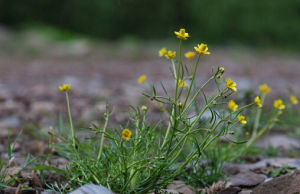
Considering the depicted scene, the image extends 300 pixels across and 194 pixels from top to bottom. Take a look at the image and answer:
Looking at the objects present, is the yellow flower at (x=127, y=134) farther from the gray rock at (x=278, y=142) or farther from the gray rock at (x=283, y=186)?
the gray rock at (x=278, y=142)

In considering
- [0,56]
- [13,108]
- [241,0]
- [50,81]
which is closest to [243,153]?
[13,108]

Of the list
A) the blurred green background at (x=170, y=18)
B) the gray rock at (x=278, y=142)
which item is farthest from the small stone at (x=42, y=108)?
the blurred green background at (x=170, y=18)

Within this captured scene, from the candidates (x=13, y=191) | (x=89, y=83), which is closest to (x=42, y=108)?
(x=89, y=83)

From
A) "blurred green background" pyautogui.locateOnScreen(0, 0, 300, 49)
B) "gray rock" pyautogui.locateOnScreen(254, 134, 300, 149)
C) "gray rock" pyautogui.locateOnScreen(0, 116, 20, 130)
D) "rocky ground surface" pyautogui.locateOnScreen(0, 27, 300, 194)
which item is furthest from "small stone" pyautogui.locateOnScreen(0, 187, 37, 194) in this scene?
"blurred green background" pyautogui.locateOnScreen(0, 0, 300, 49)

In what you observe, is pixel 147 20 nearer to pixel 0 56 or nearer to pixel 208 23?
pixel 208 23

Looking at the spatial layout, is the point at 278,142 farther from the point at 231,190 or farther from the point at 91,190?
the point at 91,190

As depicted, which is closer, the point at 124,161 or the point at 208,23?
the point at 124,161
